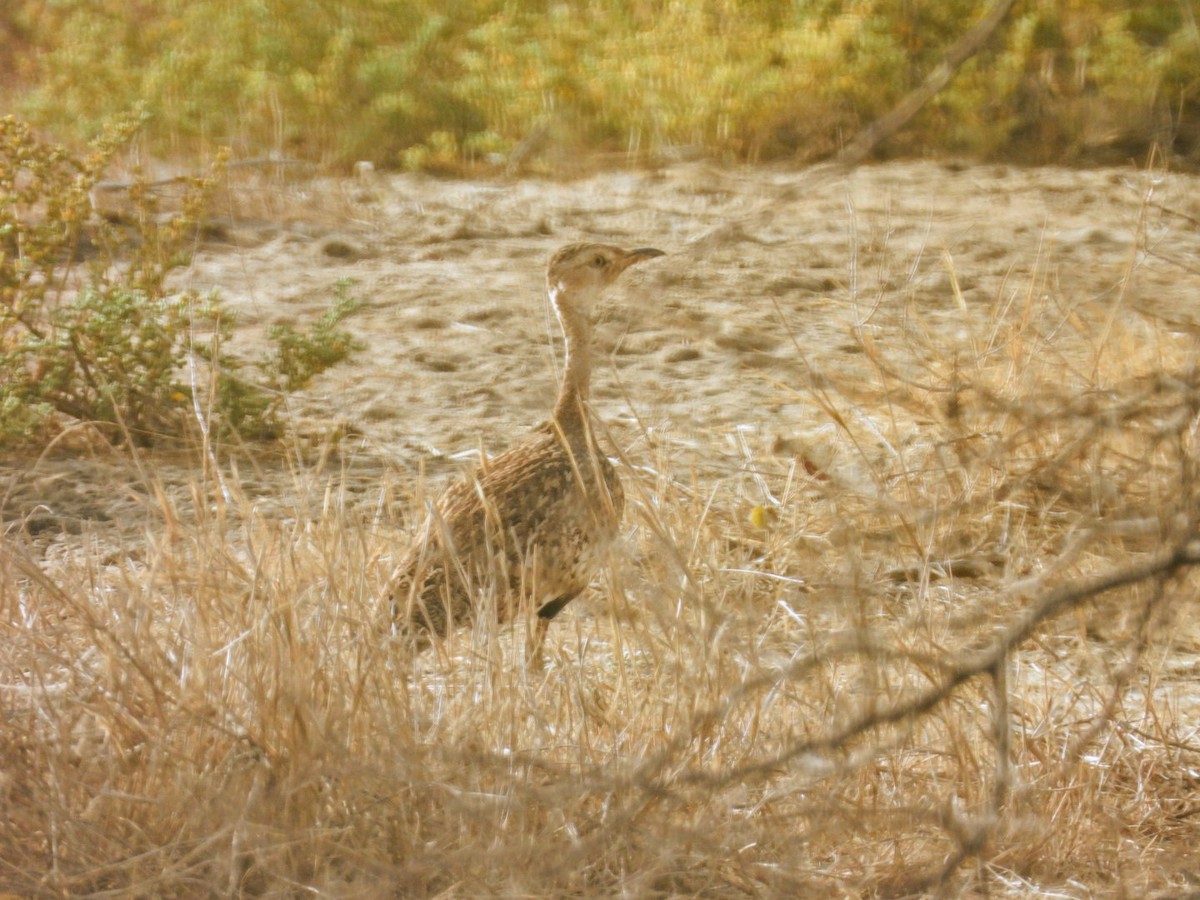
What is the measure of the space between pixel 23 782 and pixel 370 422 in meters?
2.76

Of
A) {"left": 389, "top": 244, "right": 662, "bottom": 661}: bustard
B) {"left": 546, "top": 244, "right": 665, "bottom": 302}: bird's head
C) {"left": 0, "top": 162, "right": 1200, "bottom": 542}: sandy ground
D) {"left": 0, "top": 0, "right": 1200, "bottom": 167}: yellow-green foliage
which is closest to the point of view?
{"left": 389, "top": 244, "right": 662, "bottom": 661}: bustard

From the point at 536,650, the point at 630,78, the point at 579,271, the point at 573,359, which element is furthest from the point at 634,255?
the point at 630,78

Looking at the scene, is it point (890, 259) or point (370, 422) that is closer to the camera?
point (370, 422)

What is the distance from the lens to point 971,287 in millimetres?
6754

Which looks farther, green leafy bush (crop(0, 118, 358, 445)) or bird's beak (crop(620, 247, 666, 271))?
green leafy bush (crop(0, 118, 358, 445))

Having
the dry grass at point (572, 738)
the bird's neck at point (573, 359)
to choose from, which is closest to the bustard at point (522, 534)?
the bird's neck at point (573, 359)

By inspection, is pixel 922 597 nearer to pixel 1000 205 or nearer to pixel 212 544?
pixel 212 544

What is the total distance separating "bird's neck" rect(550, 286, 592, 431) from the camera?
4.04m

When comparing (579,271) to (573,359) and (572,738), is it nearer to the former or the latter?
(573,359)

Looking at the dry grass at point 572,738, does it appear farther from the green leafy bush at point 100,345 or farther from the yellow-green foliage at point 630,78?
the yellow-green foliage at point 630,78

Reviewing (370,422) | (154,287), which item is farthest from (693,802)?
(154,287)

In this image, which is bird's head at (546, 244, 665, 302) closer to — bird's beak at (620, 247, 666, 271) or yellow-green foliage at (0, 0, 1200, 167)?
bird's beak at (620, 247, 666, 271)

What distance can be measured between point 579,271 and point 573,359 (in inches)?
10.4

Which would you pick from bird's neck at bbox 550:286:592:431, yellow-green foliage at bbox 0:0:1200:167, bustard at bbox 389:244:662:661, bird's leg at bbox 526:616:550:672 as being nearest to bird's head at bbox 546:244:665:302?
bird's neck at bbox 550:286:592:431
